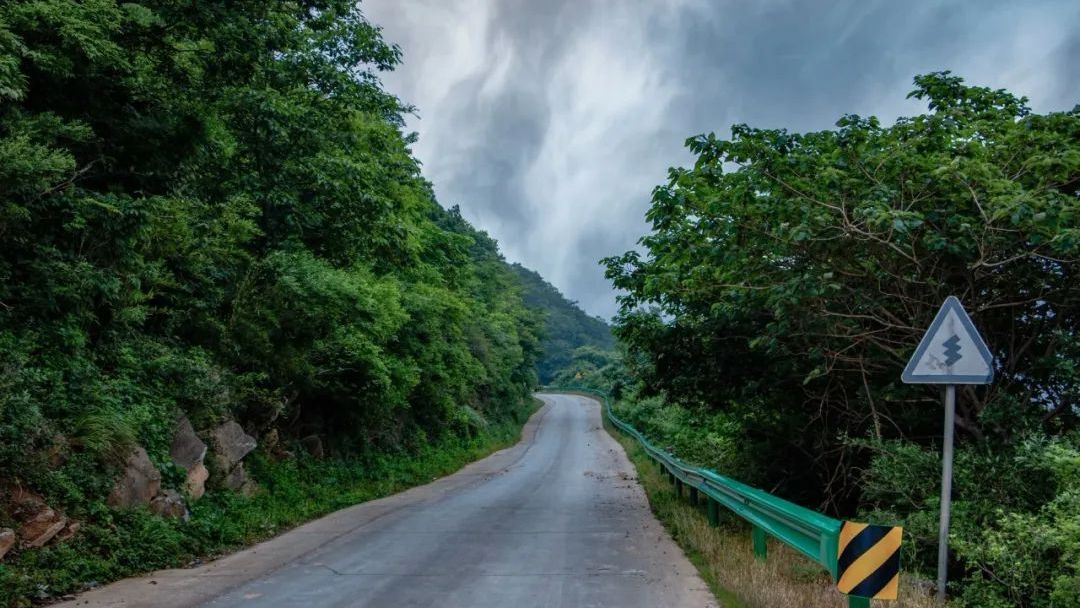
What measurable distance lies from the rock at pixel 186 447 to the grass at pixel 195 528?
0.62 m

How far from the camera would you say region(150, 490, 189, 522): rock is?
30.6ft

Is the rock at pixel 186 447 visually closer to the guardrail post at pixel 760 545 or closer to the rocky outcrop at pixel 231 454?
the rocky outcrop at pixel 231 454

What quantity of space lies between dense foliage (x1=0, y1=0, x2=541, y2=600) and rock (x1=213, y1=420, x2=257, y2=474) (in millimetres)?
474

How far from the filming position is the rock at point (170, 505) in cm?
932

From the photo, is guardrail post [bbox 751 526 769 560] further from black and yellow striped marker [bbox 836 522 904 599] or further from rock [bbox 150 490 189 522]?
rock [bbox 150 490 189 522]

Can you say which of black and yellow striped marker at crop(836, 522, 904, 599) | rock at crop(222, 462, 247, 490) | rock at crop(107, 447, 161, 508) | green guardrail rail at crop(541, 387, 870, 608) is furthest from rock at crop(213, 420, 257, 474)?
black and yellow striped marker at crop(836, 522, 904, 599)

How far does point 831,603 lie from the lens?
591 cm

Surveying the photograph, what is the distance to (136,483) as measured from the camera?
9125mm

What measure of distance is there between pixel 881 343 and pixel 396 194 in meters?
11.8

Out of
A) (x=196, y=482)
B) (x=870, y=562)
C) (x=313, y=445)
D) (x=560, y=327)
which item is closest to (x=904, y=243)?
(x=870, y=562)

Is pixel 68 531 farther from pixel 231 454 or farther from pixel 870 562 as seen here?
pixel 870 562

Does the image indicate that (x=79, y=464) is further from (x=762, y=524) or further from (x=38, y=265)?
(x=762, y=524)

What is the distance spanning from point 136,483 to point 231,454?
3.04m

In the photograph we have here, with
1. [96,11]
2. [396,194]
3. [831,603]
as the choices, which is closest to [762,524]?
[831,603]
